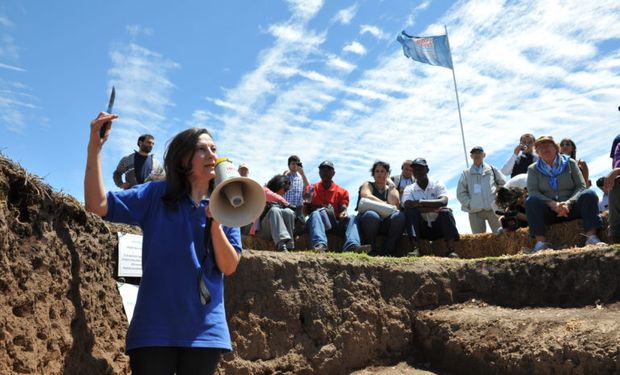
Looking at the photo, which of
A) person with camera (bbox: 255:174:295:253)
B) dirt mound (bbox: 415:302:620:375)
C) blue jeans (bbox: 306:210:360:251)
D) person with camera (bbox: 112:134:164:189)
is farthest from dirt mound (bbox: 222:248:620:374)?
person with camera (bbox: 112:134:164:189)

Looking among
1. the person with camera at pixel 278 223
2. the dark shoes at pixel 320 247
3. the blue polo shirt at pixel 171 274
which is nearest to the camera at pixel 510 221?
the dark shoes at pixel 320 247

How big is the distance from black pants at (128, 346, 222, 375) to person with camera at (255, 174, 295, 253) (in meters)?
4.42

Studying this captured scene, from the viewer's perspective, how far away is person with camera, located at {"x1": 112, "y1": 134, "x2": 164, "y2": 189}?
8031mm

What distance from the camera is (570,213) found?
7484 millimetres

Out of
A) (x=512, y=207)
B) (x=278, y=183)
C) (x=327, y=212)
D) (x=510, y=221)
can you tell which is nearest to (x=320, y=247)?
(x=327, y=212)

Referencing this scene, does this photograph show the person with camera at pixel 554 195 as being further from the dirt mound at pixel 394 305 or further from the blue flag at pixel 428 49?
the blue flag at pixel 428 49

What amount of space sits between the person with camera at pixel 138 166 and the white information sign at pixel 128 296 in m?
4.14

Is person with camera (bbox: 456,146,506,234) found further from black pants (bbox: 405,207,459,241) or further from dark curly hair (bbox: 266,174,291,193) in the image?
dark curly hair (bbox: 266,174,291,193)

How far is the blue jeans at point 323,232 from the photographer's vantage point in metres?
7.54

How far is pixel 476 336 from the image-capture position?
18.6ft

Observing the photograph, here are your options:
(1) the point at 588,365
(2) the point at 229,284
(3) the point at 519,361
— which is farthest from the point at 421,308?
(2) the point at 229,284

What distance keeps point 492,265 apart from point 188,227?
4.73 metres

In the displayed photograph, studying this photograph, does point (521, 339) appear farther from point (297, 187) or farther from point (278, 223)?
point (297, 187)

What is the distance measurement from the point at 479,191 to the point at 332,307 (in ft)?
15.0
